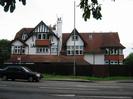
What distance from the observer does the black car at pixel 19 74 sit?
39.1 meters

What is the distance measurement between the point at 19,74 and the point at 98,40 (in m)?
46.6

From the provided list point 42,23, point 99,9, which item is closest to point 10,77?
point 99,9

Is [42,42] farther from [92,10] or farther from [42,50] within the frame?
[92,10]

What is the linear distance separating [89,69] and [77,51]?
24.3 metres

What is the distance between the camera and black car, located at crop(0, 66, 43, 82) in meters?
39.1

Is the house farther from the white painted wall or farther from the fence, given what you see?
the fence

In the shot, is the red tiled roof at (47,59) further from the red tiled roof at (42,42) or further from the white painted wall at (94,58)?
the white painted wall at (94,58)

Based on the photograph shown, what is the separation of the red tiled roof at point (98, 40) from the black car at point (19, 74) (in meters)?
42.2

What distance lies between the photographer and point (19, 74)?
132ft

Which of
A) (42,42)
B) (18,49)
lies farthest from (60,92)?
(18,49)

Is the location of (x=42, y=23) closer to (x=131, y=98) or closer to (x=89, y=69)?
(x=89, y=69)

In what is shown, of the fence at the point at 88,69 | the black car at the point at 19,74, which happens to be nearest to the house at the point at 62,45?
the fence at the point at 88,69

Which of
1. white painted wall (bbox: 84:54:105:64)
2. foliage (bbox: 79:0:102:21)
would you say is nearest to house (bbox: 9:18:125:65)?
white painted wall (bbox: 84:54:105:64)

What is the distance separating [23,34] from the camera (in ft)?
276
